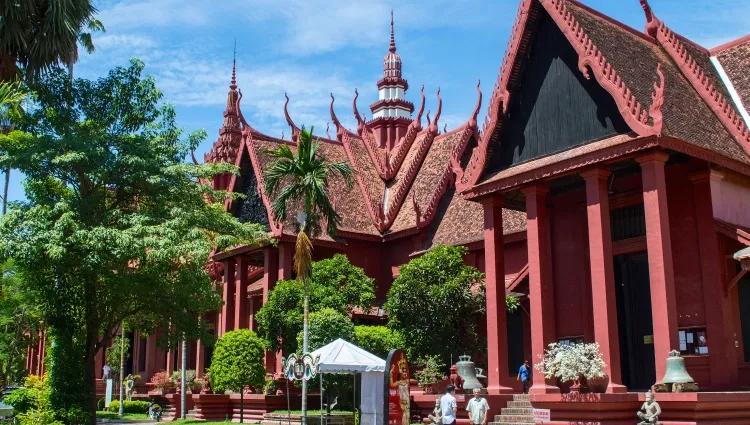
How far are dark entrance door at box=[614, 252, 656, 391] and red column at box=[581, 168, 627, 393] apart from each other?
3.00 metres

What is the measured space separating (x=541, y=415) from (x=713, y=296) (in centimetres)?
417

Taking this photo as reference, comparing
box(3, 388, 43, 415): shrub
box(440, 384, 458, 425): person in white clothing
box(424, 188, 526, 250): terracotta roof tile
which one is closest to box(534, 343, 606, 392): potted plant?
box(440, 384, 458, 425): person in white clothing

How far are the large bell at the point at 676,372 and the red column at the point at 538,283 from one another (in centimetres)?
270

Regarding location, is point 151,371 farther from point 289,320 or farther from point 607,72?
point 607,72

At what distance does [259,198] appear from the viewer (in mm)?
30125

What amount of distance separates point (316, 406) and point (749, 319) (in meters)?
13.2

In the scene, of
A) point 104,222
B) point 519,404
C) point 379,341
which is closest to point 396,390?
point 519,404

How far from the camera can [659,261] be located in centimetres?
1488

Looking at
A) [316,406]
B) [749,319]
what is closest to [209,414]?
[316,406]

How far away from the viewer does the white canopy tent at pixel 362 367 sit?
1684 cm

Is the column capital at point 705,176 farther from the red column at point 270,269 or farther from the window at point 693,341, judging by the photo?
the red column at point 270,269

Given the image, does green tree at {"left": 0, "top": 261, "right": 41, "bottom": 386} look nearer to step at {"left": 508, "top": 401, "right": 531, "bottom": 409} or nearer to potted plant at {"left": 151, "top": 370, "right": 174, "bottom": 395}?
potted plant at {"left": 151, "top": 370, "right": 174, "bottom": 395}

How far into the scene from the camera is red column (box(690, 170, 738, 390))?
1572 cm

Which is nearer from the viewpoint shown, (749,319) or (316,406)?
(749,319)
